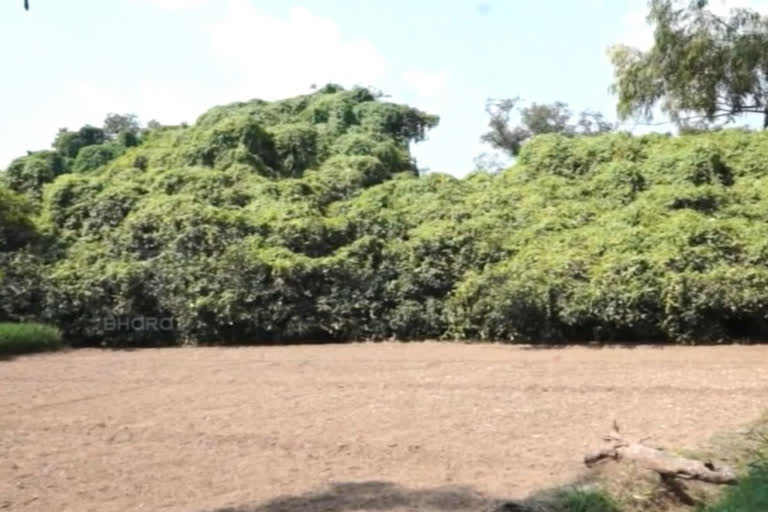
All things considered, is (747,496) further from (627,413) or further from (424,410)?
(424,410)

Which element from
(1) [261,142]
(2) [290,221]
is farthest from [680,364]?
(1) [261,142]

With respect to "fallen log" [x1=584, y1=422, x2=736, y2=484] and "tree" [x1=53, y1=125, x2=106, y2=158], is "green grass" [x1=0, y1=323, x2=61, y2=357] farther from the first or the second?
"tree" [x1=53, y1=125, x2=106, y2=158]

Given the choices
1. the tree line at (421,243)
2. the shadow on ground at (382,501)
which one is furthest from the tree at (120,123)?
the shadow on ground at (382,501)

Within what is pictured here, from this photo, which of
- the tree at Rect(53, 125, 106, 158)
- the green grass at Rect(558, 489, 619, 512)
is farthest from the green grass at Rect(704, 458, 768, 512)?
the tree at Rect(53, 125, 106, 158)

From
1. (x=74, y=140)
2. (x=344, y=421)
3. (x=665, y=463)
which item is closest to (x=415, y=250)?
(x=344, y=421)

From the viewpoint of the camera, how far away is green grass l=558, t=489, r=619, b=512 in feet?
17.4

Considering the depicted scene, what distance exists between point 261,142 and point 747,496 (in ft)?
59.8

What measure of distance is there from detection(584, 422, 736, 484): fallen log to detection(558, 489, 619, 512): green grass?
1.41 ft

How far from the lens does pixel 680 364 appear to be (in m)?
11.9

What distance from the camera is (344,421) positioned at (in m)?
8.62

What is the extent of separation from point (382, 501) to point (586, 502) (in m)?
1.19

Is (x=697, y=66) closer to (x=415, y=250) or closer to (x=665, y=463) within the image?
(x=415, y=250)

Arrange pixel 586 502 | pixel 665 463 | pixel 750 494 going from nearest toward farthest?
pixel 750 494, pixel 586 502, pixel 665 463

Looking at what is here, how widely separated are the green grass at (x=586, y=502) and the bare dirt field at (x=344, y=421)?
0.50 metres
